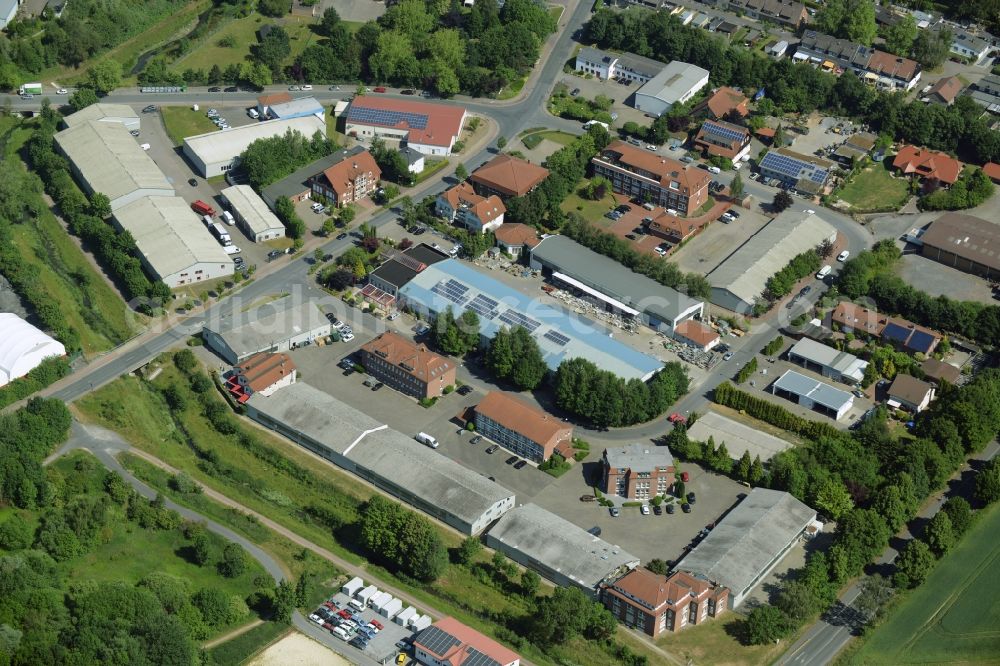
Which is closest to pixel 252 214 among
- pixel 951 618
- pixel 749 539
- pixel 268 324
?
pixel 268 324

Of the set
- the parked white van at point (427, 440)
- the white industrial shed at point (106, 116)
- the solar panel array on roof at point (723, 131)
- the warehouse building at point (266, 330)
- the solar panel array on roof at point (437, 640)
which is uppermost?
the solar panel array on roof at point (723, 131)

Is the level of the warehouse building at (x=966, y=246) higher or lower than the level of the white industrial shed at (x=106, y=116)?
lower

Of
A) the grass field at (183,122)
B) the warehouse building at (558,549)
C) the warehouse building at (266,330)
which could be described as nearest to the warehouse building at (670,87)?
the grass field at (183,122)

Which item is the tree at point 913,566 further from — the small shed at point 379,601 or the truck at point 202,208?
the truck at point 202,208

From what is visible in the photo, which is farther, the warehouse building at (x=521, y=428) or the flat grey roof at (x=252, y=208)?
the flat grey roof at (x=252, y=208)

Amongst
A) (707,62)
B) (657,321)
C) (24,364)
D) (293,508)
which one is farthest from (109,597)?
(707,62)

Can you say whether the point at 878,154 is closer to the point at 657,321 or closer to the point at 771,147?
the point at 771,147
